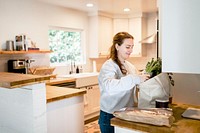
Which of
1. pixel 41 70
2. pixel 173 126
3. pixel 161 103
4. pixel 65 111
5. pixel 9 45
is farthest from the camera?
pixel 41 70

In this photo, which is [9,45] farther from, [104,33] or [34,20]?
[104,33]

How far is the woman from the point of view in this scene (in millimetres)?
1670

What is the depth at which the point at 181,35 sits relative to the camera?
1.24 meters

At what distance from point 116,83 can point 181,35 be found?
0.64 m

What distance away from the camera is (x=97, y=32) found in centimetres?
490

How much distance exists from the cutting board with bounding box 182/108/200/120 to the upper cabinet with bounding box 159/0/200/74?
332 millimetres

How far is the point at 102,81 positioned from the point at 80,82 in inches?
87.8

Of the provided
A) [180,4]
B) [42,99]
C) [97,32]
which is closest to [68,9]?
[97,32]

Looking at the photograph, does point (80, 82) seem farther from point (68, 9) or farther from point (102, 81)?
point (102, 81)

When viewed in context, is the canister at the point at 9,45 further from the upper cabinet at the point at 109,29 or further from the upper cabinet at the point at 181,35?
the upper cabinet at the point at 181,35

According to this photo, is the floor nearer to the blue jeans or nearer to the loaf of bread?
the blue jeans

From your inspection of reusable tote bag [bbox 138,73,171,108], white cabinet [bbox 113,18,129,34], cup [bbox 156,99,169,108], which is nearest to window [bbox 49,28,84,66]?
white cabinet [bbox 113,18,129,34]

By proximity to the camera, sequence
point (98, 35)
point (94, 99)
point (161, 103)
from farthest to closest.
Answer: point (98, 35) < point (94, 99) < point (161, 103)

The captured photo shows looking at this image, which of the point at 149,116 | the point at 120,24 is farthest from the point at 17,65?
the point at 120,24
